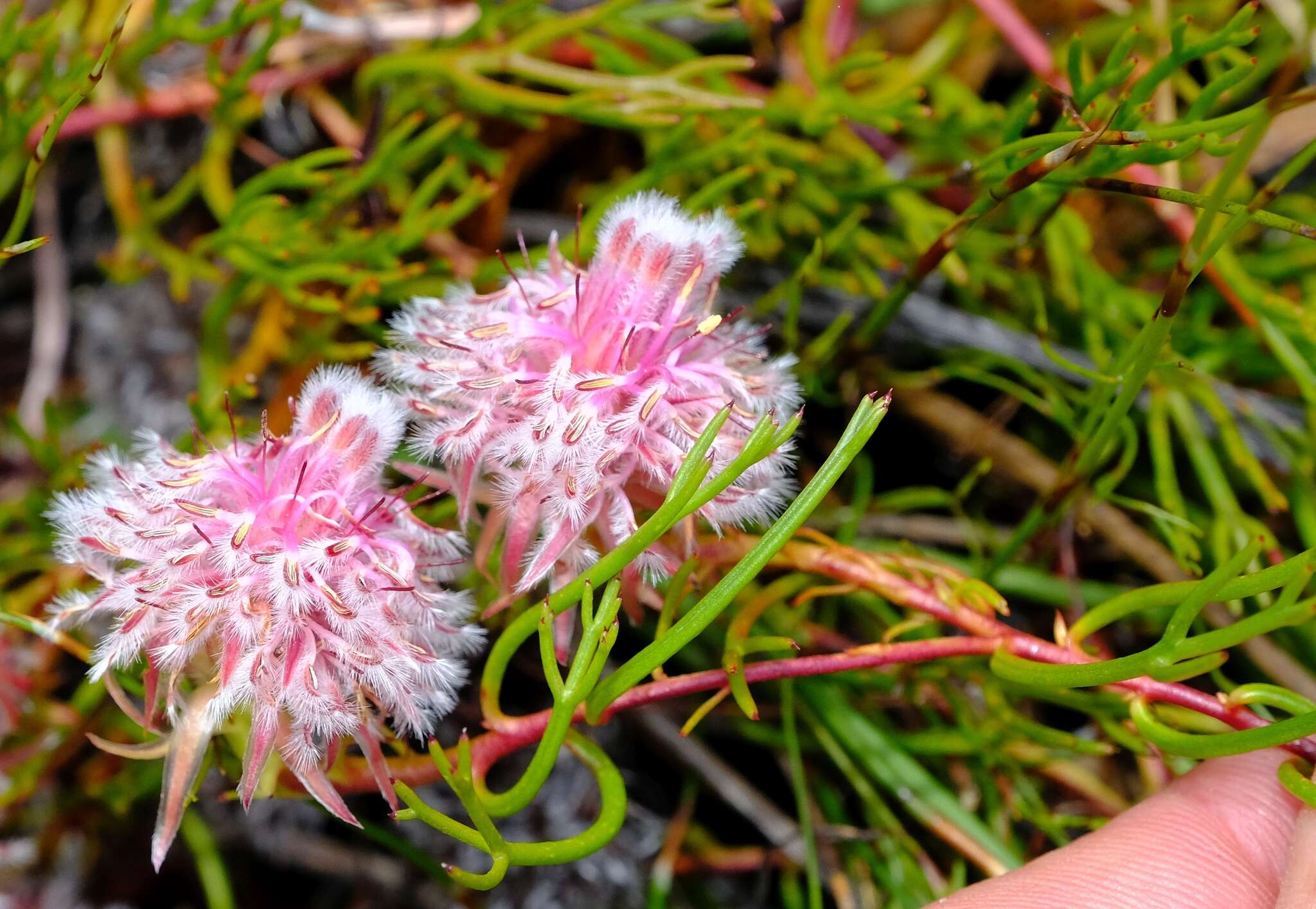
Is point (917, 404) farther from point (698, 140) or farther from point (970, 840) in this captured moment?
point (970, 840)

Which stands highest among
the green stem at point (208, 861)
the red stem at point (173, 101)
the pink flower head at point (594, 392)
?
the red stem at point (173, 101)

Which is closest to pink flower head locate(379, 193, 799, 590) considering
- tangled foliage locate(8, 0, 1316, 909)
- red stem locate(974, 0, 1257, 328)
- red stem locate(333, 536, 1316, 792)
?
tangled foliage locate(8, 0, 1316, 909)

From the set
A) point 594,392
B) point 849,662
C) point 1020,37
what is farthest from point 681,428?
point 1020,37

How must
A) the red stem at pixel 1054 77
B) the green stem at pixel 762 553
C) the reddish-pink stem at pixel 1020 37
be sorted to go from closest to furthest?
the green stem at pixel 762 553 < the red stem at pixel 1054 77 < the reddish-pink stem at pixel 1020 37

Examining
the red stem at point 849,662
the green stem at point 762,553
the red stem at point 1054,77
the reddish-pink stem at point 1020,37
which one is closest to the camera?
the green stem at point 762,553

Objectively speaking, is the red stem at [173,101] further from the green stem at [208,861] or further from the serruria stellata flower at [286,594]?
the green stem at [208,861]

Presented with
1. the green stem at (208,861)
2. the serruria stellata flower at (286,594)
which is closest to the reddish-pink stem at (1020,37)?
the serruria stellata flower at (286,594)

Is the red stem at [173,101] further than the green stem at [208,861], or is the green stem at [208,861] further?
the red stem at [173,101]

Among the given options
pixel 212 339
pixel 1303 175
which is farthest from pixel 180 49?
pixel 1303 175

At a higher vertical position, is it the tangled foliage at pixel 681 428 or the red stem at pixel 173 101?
the red stem at pixel 173 101
